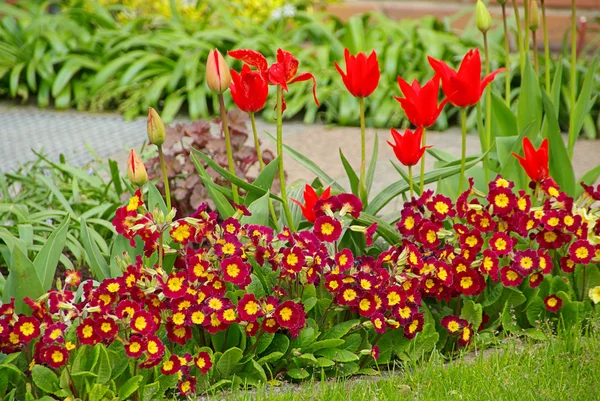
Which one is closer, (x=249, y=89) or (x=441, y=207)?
(x=249, y=89)

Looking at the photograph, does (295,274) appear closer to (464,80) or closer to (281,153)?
(281,153)

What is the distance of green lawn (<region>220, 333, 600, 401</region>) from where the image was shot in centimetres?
221

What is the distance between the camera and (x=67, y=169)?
3428 mm

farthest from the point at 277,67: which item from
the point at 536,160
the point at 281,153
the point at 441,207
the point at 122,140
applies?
the point at 122,140

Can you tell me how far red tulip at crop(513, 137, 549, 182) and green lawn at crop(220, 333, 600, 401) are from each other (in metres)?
0.46

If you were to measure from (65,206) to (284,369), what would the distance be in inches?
45.0

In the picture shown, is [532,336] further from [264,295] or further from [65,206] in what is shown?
[65,206]

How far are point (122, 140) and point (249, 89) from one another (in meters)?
2.73

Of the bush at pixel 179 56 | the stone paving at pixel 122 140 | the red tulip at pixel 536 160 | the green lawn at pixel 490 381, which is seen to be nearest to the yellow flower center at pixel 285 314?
the green lawn at pixel 490 381

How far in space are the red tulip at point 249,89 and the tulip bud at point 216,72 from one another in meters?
0.07

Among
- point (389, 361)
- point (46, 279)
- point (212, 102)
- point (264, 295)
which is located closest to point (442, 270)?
point (389, 361)

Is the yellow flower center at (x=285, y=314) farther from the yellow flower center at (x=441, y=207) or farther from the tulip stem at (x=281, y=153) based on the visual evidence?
the yellow flower center at (x=441, y=207)

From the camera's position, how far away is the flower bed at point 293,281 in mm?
2135

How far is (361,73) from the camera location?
2.39m
